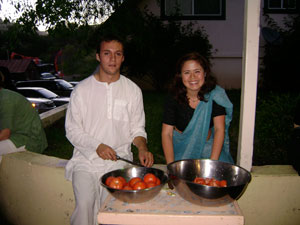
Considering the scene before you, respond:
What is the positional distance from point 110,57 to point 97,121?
0.62 meters

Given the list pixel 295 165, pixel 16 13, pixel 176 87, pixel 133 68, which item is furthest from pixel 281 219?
pixel 133 68

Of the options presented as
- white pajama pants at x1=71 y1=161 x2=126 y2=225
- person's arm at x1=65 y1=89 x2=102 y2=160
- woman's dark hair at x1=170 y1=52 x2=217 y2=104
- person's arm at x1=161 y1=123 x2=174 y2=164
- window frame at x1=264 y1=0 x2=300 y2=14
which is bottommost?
white pajama pants at x1=71 y1=161 x2=126 y2=225

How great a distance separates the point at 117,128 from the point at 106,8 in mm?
3375

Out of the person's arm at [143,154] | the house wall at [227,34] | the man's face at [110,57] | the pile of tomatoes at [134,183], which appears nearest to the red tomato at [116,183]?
the pile of tomatoes at [134,183]

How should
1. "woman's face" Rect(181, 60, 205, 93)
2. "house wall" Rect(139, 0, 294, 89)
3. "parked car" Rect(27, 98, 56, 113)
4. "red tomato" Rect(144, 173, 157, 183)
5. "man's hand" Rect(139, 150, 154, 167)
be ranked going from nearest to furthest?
"red tomato" Rect(144, 173, 157, 183) → "man's hand" Rect(139, 150, 154, 167) → "woman's face" Rect(181, 60, 205, 93) → "parked car" Rect(27, 98, 56, 113) → "house wall" Rect(139, 0, 294, 89)

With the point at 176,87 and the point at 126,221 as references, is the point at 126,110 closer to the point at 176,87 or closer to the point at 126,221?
the point at 176,87

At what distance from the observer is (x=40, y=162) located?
124 inches

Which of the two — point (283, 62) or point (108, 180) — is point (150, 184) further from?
point (283, 62)

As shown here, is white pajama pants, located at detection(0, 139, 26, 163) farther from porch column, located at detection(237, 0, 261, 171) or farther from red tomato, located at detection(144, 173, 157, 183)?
porch column, located at detection(237, 0, 261, 171)

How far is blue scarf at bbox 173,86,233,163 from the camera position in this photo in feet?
9.41

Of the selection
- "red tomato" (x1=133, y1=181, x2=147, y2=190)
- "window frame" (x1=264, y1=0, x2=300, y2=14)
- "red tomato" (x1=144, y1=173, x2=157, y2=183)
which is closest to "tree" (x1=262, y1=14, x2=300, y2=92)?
"window frame" (x1=264, y1=0, x2=300, y2=14)

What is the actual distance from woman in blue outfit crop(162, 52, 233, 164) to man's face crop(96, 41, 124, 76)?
0.62 meters

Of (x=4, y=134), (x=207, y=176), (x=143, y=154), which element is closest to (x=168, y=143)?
(x=143, y=154)

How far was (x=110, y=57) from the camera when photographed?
2.79m
